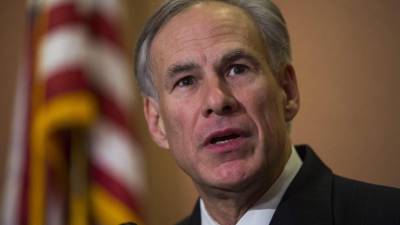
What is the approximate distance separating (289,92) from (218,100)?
0.29m

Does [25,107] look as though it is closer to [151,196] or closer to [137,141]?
[137,141]

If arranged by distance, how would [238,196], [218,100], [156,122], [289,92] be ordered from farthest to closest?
[156,122], [289,92], [238,196], [218,100]

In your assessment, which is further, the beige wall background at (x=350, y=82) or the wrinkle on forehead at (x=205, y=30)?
the beige wall background at (x=350, y=82)

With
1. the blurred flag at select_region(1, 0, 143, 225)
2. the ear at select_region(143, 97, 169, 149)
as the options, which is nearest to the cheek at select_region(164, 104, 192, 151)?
the ear at select_region(143, 97, 169, 149)

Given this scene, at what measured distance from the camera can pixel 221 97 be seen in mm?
1060

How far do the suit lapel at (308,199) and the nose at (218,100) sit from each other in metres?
0.25

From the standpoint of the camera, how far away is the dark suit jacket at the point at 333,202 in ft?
3.48

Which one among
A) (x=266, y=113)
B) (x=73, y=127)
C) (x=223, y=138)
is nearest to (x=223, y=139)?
(x=223, y=138)


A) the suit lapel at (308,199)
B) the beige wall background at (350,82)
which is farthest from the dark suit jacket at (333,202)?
the beige wall background at (350,82)

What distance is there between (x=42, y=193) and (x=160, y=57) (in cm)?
63

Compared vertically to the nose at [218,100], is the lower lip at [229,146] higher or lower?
lower

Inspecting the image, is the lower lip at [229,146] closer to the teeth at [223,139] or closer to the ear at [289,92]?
the teeth at [223,139]

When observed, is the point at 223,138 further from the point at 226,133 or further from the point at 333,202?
the point at 333,202

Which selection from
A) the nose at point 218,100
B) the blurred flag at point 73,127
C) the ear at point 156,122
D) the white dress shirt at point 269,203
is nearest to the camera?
the nose at point 218,100
